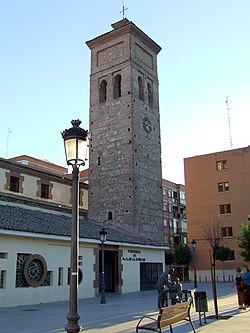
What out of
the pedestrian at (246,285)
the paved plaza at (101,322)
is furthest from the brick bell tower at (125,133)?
the paved plaza at (101,322)

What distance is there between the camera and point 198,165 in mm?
49156

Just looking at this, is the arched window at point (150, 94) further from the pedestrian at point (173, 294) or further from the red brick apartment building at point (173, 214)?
the pedestrian at point (173, 294)

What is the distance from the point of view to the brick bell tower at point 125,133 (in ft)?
119

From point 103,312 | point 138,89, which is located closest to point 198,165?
point 138,89

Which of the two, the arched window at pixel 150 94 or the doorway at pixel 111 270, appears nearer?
the doorway at pixel 111 270

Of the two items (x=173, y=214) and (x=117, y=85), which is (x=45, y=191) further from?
(x=173, y=214)

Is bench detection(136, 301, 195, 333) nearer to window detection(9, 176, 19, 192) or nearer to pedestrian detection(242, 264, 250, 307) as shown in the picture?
pedestrian detection(242, 264, 250, 307)

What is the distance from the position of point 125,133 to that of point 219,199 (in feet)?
52.0

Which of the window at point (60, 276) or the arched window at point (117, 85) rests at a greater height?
the arched window at point (117, 85)

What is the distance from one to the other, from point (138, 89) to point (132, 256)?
1873 centimetres

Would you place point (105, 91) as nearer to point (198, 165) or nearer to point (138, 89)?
point (138, 89)

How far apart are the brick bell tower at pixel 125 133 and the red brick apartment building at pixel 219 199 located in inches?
412

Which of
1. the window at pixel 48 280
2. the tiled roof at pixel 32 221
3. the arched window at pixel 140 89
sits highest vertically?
the arched window at pixel 140 89

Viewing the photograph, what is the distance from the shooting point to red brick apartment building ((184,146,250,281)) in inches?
1758
